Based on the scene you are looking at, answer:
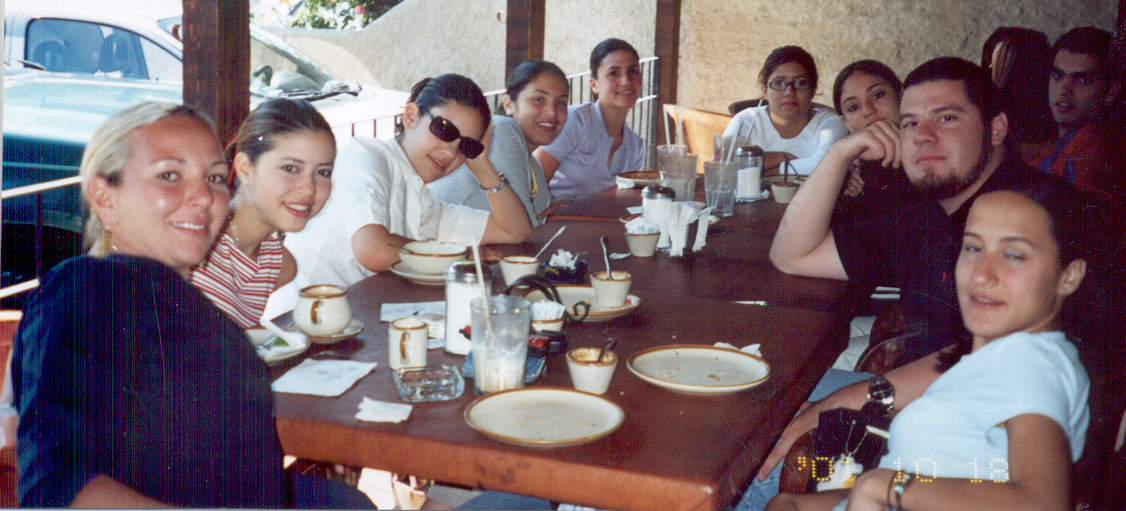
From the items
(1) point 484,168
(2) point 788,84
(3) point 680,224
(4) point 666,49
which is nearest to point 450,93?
(1) point 484,168

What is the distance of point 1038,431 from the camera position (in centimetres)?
114

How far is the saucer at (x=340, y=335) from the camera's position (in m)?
1.37

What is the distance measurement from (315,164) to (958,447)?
4.30 ft

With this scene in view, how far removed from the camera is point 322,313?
1369mm

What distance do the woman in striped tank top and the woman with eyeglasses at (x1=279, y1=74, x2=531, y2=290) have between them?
179mm

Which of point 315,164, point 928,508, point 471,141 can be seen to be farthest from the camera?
point 471,141

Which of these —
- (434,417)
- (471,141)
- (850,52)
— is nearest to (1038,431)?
(434,417)

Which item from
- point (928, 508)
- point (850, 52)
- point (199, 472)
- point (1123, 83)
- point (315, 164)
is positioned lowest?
point (928, 508)

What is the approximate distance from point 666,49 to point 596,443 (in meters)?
6.08

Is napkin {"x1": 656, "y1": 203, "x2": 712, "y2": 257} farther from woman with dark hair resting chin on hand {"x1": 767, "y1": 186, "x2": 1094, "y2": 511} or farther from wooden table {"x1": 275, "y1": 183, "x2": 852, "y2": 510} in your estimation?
woman with dark hair resting chin on hand {"x1": 767, "y1": 186, "x2": 1094, "y2": 511}

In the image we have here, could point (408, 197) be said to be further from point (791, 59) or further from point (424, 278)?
point (791, 59)

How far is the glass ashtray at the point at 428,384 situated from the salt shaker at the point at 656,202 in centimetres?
116

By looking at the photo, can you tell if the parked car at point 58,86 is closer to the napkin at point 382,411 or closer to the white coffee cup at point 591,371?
the napkin at point 382,411

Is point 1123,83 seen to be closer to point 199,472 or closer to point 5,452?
point 199,472
